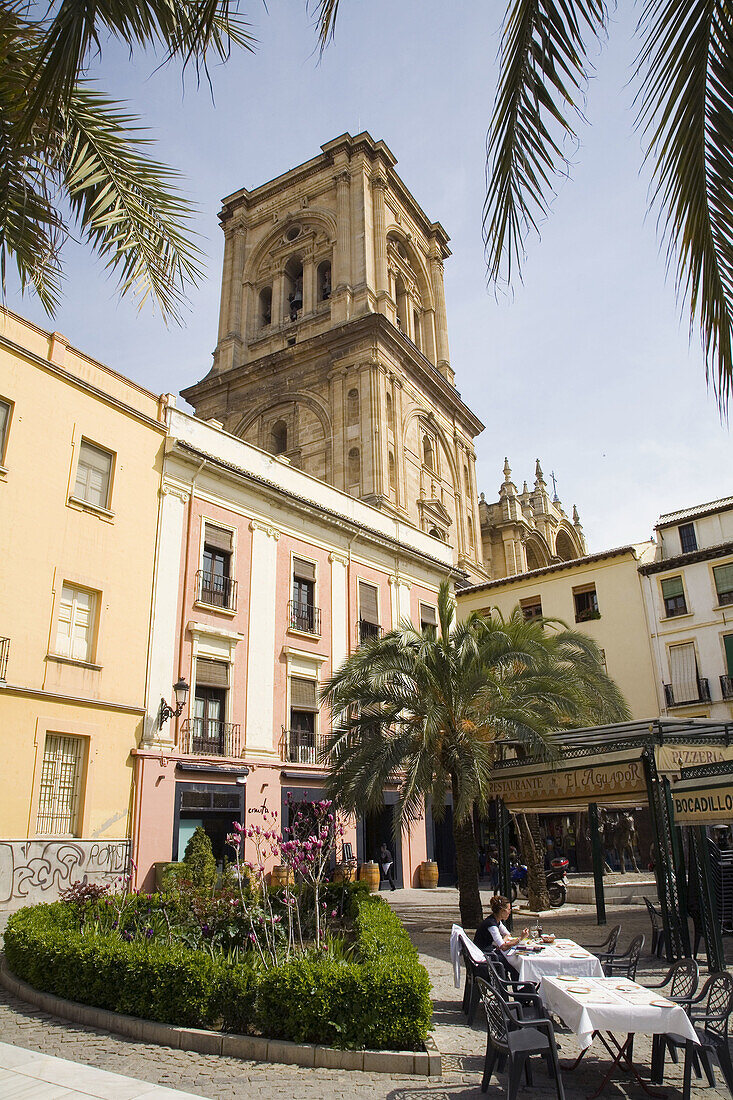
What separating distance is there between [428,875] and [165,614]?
1184 cm

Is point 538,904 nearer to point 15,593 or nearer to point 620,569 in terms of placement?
point 15,593

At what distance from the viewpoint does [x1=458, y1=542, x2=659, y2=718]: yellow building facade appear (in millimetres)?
31531

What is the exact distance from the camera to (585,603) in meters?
34.1

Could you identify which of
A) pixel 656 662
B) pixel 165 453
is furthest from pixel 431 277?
pixel 165 453

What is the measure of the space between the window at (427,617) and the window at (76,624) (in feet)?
43.6

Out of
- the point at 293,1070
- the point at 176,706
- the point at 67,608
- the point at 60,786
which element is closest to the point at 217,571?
the point at 176,706

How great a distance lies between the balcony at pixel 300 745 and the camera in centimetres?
2112

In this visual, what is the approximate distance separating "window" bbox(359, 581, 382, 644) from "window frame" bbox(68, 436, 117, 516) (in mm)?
9369

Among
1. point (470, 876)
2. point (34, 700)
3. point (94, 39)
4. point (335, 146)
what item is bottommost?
point (470, 876)

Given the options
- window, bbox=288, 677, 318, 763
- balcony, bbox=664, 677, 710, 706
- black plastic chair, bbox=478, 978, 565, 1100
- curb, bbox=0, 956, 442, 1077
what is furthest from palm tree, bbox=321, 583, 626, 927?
balcony, bbox=664, 677, 710, 706

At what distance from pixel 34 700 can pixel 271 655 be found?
707 cm

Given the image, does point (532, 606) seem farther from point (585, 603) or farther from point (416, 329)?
point (416, 329)

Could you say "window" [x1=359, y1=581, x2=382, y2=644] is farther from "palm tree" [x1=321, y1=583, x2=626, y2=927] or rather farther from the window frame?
the window frame

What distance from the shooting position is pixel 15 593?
15883 millimetres
